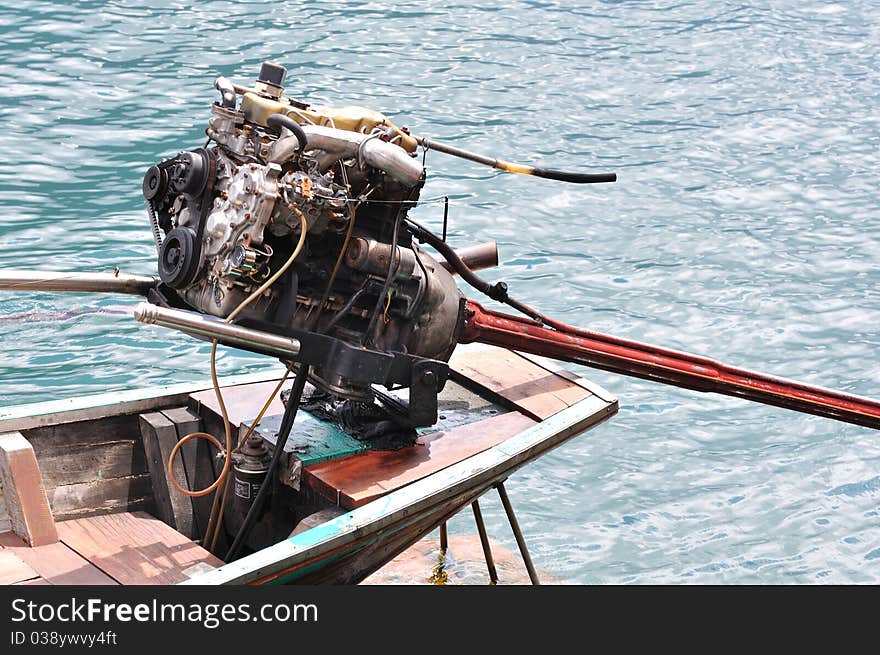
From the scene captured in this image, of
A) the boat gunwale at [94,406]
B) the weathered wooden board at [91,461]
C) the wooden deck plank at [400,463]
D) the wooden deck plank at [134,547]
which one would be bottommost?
the wooden deck plank at [134,547]

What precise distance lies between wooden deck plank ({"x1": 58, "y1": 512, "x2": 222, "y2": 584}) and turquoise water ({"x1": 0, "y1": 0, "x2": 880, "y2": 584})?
2.52 metres

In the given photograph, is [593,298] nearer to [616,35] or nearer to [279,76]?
[279,76]

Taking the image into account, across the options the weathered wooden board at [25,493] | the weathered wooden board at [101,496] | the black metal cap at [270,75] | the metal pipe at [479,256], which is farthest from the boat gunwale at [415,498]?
the black metal cap at [270,75]

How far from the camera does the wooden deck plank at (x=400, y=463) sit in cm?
410

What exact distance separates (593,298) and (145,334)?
133 inches

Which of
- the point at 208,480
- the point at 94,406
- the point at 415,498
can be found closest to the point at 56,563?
the point at 94,406

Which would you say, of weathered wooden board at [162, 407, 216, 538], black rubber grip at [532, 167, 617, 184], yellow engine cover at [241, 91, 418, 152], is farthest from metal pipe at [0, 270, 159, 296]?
black rubber grip at [532, 167, 617, 184]

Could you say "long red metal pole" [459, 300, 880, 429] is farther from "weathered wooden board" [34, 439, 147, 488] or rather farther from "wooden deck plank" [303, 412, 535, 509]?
"weathered wooden board" [34, 439, 147, 488]

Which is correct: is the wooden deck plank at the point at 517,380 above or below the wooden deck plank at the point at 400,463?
above

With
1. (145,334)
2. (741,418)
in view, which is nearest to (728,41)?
(741,418)

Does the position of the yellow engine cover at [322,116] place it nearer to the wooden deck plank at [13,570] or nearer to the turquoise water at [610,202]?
the wooden deck plank at [13,570]

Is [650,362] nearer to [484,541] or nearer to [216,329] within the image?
[484,541]

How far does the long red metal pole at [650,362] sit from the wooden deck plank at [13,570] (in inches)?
71.0

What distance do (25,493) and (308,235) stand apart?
131cm
